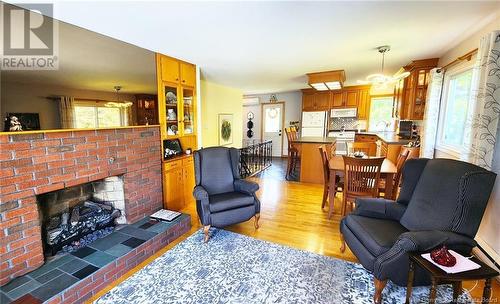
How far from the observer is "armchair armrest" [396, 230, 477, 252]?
4.84ft

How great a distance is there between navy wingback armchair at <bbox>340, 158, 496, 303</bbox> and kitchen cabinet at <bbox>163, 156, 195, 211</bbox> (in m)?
2.45

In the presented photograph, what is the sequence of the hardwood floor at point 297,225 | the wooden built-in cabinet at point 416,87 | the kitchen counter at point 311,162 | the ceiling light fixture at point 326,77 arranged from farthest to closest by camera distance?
the kitchen counter at point 311,162 < the ceiling light fixture at point 326,77 < the wooden built-in cabinet at point 416,87 < the hardwood floor at point 297,225

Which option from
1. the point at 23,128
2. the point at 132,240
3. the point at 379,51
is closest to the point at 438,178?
the point at 379,51

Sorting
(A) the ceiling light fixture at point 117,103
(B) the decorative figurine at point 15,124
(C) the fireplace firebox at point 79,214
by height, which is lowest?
(C) the fireplace firebox at point 79,214

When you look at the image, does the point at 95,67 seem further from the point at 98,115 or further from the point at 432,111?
the point at 432,111

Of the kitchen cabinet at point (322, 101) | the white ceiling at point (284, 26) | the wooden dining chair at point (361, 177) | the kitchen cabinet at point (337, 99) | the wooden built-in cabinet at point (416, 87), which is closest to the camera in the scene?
the white ceiling at point (284, 26)

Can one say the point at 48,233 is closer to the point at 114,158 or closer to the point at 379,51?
the point at 114,158

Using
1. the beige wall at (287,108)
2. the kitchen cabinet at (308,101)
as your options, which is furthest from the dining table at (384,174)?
the beige wall at (287,108)

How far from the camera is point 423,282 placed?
1582mm

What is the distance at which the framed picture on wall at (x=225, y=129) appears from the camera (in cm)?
595

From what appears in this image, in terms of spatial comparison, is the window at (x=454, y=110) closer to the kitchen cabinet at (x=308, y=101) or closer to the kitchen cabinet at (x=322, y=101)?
the kitchen cabinet at (x=322, y=101)

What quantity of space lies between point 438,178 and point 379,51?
6.89ft

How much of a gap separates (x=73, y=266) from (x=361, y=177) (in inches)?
125

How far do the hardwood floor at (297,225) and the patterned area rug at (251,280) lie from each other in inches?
6.0
